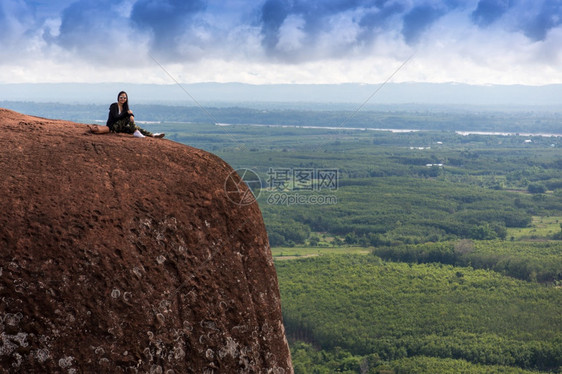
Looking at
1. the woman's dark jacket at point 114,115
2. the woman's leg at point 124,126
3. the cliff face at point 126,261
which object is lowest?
the cliff face at point 126,261

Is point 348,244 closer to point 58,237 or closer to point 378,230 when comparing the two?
point 378,230

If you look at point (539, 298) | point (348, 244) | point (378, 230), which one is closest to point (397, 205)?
point (378, 230)

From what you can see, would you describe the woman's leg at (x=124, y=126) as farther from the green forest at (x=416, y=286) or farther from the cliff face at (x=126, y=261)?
the green forest at (x=416, y=286)

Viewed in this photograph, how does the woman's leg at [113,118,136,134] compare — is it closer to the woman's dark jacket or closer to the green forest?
the woman's dark jacket

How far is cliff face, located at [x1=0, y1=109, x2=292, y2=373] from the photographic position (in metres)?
10.6

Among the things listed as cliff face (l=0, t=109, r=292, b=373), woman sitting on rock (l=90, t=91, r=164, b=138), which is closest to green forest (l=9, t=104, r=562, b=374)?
woman sitting on rock (l=90, t=91, r=164, b=138)

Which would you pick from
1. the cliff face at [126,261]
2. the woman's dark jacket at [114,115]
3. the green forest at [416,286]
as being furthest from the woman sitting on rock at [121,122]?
the green forest at [416,286]

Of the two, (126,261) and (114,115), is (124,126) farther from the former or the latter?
(126,261)

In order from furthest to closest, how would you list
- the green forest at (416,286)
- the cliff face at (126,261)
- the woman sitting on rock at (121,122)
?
the green forest at (416,286) → the woman sitting on rock at (121,122) → the cliff face at (126,261)

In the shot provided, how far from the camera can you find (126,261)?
1133cm

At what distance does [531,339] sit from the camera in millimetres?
79188

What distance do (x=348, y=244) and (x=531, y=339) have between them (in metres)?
69.3

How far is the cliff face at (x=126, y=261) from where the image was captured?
1057cm

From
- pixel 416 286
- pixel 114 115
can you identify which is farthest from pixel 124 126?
pixel 416 286
